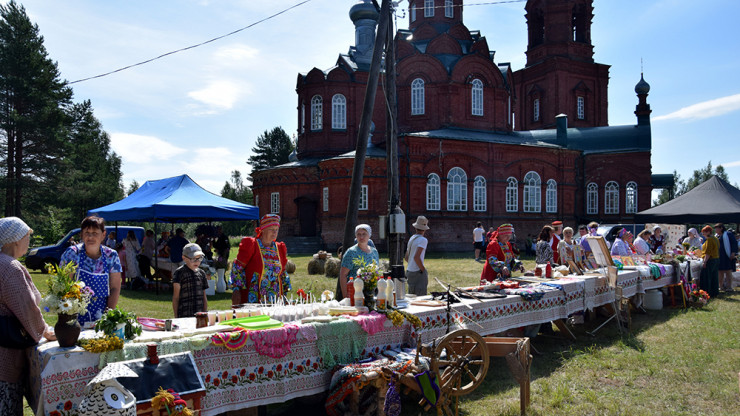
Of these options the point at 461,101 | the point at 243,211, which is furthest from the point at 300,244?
the point at 243,211

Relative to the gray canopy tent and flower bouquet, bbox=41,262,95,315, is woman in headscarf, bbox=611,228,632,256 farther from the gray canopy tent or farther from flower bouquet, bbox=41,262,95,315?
flower bouquet, bbox=41,262,95,315

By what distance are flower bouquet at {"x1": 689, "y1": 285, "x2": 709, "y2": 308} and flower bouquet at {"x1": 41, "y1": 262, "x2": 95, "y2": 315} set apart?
12179 millimetres

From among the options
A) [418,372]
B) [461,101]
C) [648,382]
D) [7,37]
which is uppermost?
[7,37]

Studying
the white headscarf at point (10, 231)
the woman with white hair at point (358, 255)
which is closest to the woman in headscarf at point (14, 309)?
the white headscarf at point (10, 231)

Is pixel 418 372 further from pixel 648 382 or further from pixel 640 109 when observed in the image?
pixel 640 109

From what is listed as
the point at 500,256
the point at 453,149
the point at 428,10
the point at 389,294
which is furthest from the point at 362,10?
the point at 389,294

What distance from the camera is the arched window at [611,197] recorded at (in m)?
33.2

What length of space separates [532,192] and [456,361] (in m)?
26.7

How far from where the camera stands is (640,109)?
34.9 m

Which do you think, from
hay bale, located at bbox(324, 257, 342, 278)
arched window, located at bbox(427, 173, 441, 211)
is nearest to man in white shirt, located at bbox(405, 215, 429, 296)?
hay bale, located at bbox(324, 257, 342, 278)

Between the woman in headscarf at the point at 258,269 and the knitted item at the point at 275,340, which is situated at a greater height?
the woman in headscarf at the point at 258,269

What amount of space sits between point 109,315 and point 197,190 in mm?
10848

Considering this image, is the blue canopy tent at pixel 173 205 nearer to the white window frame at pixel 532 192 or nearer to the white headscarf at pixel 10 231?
the white headscarf at pixel 10 231

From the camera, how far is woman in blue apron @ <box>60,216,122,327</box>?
14.4 feet
